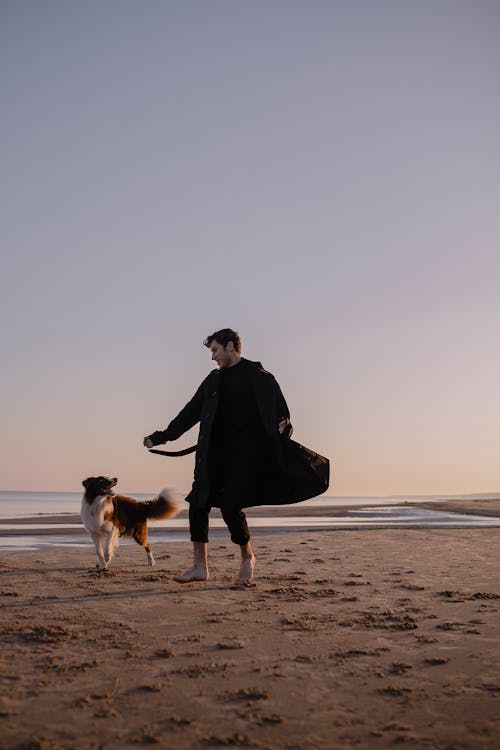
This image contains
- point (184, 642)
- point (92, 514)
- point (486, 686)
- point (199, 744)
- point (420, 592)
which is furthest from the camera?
point (92, 514)

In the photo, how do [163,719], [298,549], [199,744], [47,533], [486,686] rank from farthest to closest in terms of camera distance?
[47,533], [298,549], [486,686], [163,719], [199,744]

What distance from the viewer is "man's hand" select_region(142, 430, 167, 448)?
6.62m

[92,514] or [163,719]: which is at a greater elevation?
[92,514]

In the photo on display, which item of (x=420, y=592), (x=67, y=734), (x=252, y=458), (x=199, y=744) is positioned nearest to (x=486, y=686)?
(x=199, y=744)

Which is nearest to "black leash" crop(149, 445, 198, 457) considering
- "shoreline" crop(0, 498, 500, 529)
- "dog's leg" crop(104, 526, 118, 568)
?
"dog's leg" crop(104, 526, 118, 568)

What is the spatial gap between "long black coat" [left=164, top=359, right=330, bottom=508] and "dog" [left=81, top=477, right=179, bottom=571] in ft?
4.91

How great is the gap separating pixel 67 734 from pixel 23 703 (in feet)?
1.43

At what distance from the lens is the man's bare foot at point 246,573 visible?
616 cm

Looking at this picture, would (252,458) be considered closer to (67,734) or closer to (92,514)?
(92,514)

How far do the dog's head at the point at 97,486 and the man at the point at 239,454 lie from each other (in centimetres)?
135

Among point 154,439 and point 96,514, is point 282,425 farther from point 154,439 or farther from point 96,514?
point 96,514

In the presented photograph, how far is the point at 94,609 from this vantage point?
497 centimetres

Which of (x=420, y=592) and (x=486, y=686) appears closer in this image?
(x=486, y=686)

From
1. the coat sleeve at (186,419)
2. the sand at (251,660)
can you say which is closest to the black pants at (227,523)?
the sand at (251,660)
